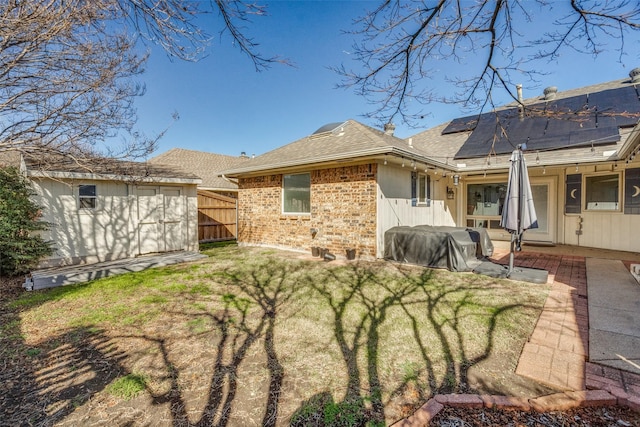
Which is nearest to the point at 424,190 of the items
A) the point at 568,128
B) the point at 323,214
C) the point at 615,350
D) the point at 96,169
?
the point at 323,214

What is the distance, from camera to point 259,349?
325cm

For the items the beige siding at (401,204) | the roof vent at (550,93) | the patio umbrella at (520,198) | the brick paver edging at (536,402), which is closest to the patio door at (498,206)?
the beige siding at (401,204)

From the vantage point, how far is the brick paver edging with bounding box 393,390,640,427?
225 cm

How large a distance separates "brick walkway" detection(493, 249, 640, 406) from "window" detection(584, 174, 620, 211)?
194 inches

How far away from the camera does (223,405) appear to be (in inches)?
93.0

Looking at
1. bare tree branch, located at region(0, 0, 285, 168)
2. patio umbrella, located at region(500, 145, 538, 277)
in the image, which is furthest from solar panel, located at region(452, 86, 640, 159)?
bare tree branch, located at region(0, 0, 285, 168)

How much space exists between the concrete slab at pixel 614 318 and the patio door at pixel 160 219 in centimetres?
1011

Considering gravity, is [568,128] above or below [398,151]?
above

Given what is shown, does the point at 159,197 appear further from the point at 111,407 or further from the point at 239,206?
the point at 111,407

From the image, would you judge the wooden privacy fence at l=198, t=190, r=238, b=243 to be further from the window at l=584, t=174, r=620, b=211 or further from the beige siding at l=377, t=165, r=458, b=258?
the window at l=584, t=174, r=620, b=211

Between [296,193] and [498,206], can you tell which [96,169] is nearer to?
[296,193]

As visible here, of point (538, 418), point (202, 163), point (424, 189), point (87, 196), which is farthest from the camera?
point (202, 163)

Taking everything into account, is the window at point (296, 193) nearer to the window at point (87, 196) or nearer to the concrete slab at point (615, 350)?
the window at point (87, 196)

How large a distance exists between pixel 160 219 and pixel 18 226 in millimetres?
3267
